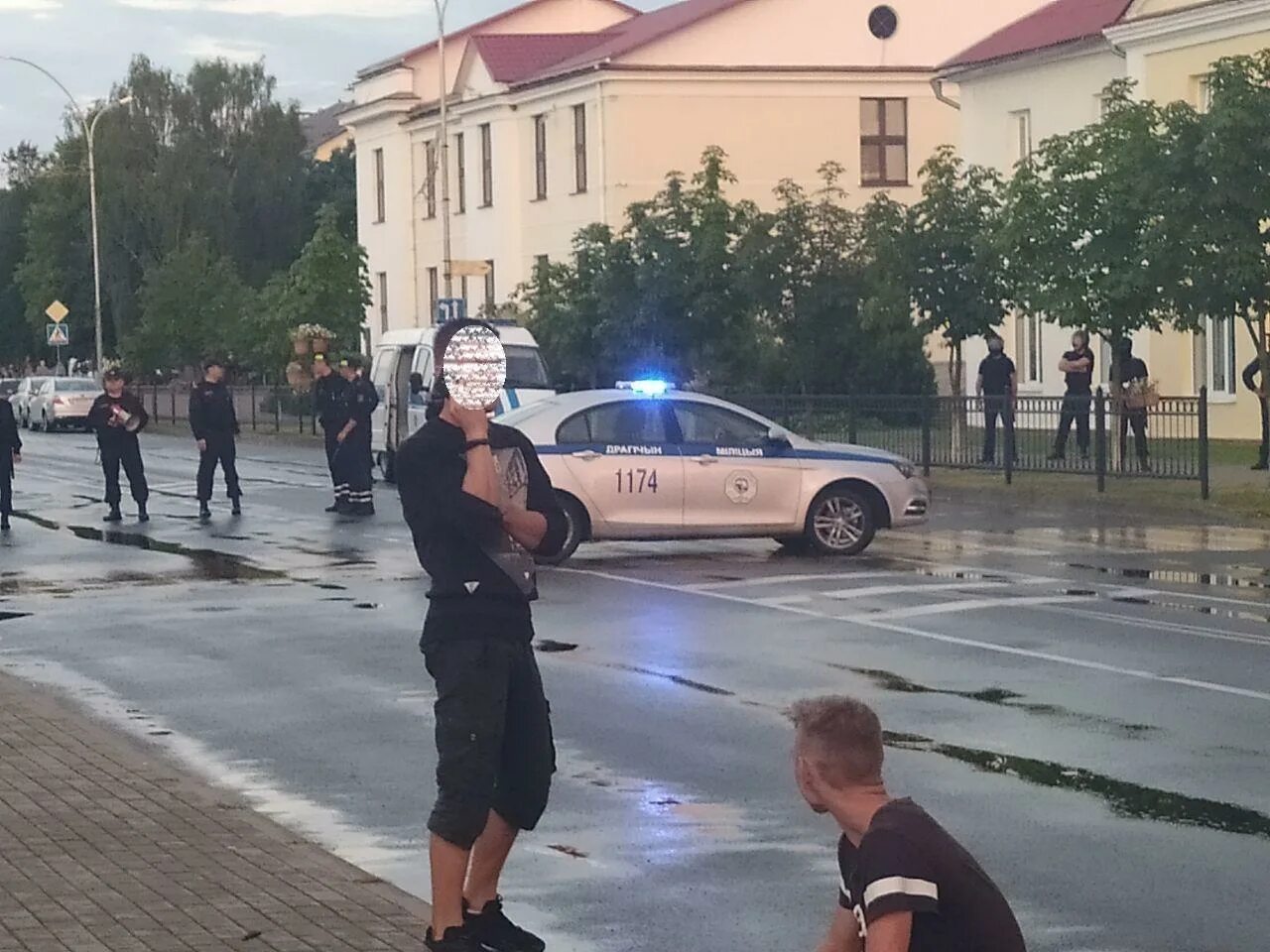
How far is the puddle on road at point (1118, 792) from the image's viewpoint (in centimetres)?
936

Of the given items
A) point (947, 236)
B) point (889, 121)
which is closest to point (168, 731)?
point (947, 236)

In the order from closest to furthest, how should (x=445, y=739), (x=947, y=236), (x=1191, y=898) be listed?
(x=445, y=739), (x=1191, y=898), (x=947, y=236)

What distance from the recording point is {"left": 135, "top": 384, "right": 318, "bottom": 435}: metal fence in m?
58.2

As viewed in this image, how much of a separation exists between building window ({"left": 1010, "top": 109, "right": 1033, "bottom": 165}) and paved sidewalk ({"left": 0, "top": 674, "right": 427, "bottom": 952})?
37.5 meters

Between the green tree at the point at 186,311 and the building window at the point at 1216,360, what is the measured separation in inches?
1483

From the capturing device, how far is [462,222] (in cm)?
6512

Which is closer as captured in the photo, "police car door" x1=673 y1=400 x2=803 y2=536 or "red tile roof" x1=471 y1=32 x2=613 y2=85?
"police car door" x1=673 y1=400 x2=803 y2=536

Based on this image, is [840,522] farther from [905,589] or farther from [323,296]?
[323,296]

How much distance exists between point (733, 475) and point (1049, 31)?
2796cm

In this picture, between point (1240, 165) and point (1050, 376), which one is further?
point (1050, 376)

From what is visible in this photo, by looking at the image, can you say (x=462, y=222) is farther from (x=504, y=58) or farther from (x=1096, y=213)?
(x=1096, y=213)

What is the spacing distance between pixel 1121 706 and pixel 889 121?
161ft

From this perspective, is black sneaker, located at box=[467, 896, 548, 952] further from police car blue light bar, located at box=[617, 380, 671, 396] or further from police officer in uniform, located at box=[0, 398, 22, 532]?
police officer in uniform, located at box=[0, 398, 22, 532]

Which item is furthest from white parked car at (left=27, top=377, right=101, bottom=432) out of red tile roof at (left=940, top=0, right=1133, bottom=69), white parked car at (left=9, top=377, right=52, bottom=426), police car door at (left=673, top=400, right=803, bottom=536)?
police car door at (left=673, top=400, right=803, bottom=536)
